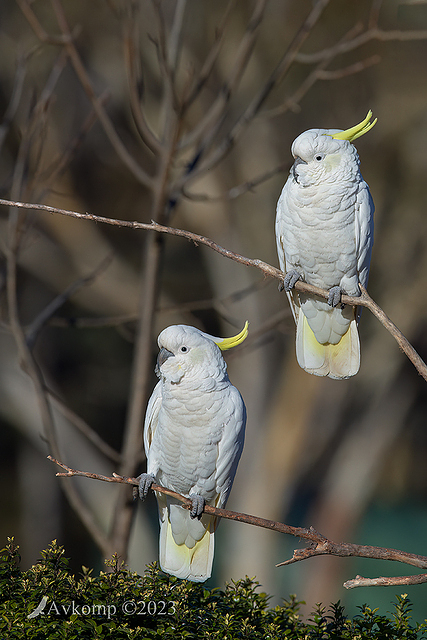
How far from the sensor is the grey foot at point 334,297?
1.87 metres

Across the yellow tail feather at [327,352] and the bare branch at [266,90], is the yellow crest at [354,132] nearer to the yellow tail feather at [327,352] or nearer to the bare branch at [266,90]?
the yellow tail feather at [327,352]

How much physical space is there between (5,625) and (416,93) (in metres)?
4.32

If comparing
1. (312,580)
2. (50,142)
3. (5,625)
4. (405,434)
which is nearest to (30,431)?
(50,142)

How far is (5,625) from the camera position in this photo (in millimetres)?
1536

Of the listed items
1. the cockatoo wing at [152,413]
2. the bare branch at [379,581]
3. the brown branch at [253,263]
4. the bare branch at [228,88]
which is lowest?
the bare branch at [379,581]

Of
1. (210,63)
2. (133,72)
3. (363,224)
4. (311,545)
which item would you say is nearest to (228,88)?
(210,63)

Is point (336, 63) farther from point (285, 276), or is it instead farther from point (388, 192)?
point (285, 276)

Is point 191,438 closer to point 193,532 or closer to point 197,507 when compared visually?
point 197,507

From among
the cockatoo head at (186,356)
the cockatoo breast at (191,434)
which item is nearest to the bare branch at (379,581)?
the cockatoo breast at (191,434)

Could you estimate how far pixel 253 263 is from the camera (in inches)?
62.7

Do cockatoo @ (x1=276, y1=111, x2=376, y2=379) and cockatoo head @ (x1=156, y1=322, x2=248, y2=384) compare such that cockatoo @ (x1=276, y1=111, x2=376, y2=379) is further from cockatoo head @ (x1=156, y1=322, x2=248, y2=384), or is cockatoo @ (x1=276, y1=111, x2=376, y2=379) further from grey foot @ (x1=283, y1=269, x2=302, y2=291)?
cockatoo head @ (x1=156, y1=322, x2=248, y2=384)

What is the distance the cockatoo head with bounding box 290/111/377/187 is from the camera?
1719 mm

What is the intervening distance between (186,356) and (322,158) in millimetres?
737

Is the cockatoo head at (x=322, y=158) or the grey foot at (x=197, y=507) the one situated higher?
the cockatoo head at (x=322, y=158)
